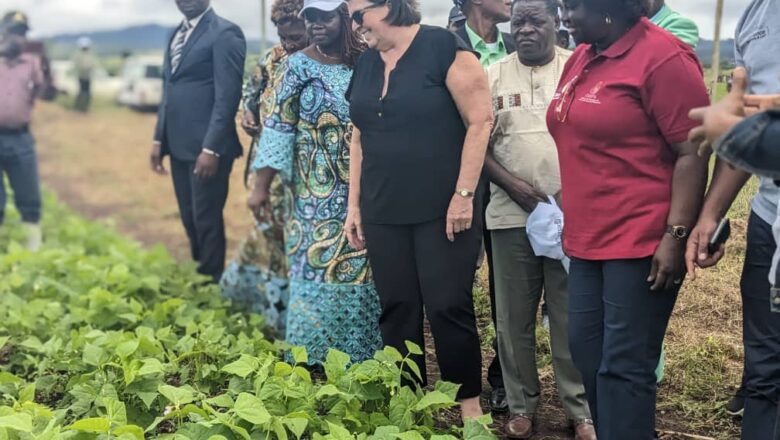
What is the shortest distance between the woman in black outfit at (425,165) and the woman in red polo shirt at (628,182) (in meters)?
0.58

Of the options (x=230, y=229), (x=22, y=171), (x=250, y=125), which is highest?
(x=250, y=125)

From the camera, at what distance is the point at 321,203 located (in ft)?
14.1

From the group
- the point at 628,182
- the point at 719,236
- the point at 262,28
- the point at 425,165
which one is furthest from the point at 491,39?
the point at 262,28

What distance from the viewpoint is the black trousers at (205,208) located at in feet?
18.1

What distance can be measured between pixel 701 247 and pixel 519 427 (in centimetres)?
123

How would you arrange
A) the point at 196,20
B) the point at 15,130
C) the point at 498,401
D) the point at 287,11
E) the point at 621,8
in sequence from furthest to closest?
the point at 15,130 < the point at 196,20 < the point at 287,11 < the point at 498,401 < the point at 621,8

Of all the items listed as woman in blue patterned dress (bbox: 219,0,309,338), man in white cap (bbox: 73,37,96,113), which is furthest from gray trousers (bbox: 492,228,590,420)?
man in white cap (bbox: 73,37,96,113)

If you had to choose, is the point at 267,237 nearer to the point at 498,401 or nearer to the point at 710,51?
the point at 498,401

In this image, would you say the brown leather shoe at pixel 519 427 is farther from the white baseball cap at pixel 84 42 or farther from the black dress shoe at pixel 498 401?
the white baseball cap at pixel 84 42

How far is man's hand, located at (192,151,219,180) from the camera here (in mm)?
5328

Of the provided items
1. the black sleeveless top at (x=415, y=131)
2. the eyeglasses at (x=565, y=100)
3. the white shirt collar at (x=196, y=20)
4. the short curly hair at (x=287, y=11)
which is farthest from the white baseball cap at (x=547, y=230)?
the white shirt collar at (x=196, y=20)

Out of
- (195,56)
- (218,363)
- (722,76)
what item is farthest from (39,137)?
(722,76)

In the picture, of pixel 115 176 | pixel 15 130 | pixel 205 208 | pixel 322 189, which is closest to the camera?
pixel 322 189

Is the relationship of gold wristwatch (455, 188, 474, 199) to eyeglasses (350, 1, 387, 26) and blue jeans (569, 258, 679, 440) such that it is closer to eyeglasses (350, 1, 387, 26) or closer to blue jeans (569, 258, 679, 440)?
blue jeans (569, 258, 679, 440)
